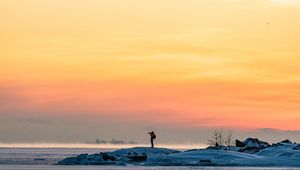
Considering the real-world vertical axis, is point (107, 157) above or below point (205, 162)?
above

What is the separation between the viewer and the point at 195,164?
3159 inches

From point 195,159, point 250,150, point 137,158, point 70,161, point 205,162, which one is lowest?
point 205,162

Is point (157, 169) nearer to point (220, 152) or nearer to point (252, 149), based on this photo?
point (220, 152)

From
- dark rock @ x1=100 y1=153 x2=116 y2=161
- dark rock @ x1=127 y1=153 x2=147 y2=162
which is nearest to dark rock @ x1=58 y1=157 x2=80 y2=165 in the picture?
dark rock @ x1=100 y1=153 x2=116 y2=161

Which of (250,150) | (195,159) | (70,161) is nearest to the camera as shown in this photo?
(70,161)

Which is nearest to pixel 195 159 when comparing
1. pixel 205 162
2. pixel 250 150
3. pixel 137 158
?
pixel 205 162

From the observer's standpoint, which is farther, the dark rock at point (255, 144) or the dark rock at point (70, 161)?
the dark rock at point (255, 144)

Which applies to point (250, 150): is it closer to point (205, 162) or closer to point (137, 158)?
point (137, 158)

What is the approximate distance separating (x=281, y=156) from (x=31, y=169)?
1439 inches

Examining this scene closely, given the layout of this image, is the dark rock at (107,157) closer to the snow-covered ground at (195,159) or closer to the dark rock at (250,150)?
the snow-covered ground at (195,159)

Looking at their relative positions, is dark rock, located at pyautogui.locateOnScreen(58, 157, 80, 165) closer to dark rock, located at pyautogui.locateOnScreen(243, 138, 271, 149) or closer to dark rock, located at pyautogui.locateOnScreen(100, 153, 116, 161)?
dark rock, located at pyautogui.locateOnScreen(100, 153, 116, 161)

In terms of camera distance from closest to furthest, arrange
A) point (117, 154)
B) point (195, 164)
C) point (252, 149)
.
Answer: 1. point (195, 164)
2. point (117, 154)
3. point (252, 149)

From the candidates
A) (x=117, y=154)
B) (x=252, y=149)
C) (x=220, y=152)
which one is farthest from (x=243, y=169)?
(x=252, y=149)

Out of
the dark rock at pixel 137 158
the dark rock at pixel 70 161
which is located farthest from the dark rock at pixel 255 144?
the dark rock at pixel 70 161
